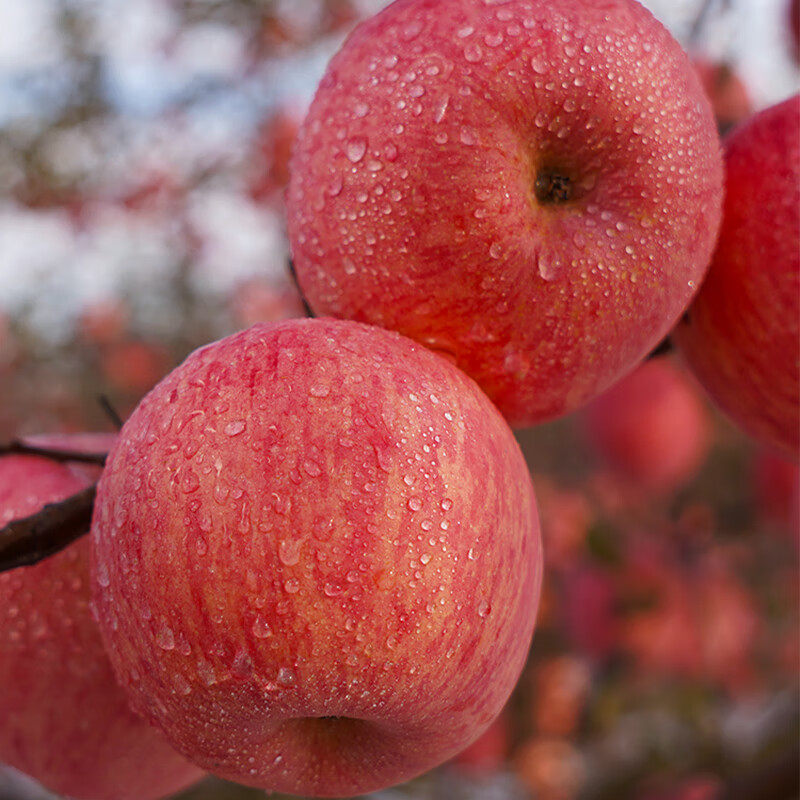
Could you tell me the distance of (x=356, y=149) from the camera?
0.62 meters

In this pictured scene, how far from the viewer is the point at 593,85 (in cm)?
59

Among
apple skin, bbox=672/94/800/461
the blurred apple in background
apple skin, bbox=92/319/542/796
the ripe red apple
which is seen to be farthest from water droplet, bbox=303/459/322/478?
the ripe red apple

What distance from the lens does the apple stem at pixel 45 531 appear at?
2.09 feet

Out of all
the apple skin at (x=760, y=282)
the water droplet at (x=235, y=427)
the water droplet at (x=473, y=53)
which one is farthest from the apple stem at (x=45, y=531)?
the apple skin at (x=760, y=282)

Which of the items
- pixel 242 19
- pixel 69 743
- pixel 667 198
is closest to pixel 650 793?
pixel 69 743

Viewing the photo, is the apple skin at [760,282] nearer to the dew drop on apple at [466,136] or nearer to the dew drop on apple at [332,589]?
the dew drop on apple at [466,136]

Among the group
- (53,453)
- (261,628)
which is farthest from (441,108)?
(53,453)

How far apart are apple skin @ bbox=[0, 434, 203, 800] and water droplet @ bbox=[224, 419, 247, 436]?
0.27 m

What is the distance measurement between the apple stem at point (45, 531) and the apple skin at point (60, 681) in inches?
2.8

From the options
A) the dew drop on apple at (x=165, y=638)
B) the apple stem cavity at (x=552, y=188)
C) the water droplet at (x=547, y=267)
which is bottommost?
the dew drop on apple at (x=165, y=638)

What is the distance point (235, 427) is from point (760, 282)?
1.53 feet

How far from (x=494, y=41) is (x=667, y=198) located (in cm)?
17

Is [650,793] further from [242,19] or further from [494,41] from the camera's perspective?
[242,19]

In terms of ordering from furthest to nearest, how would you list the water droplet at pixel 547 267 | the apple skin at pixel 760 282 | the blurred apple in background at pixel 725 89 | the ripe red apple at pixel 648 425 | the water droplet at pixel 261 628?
the ripe red apple at pixel 648 425, the blurred apple in background at pixel 725 89, the apple skin at pixel 760 282, the water droplet at pixel 547 267, the water droplet at pixel 261 628
